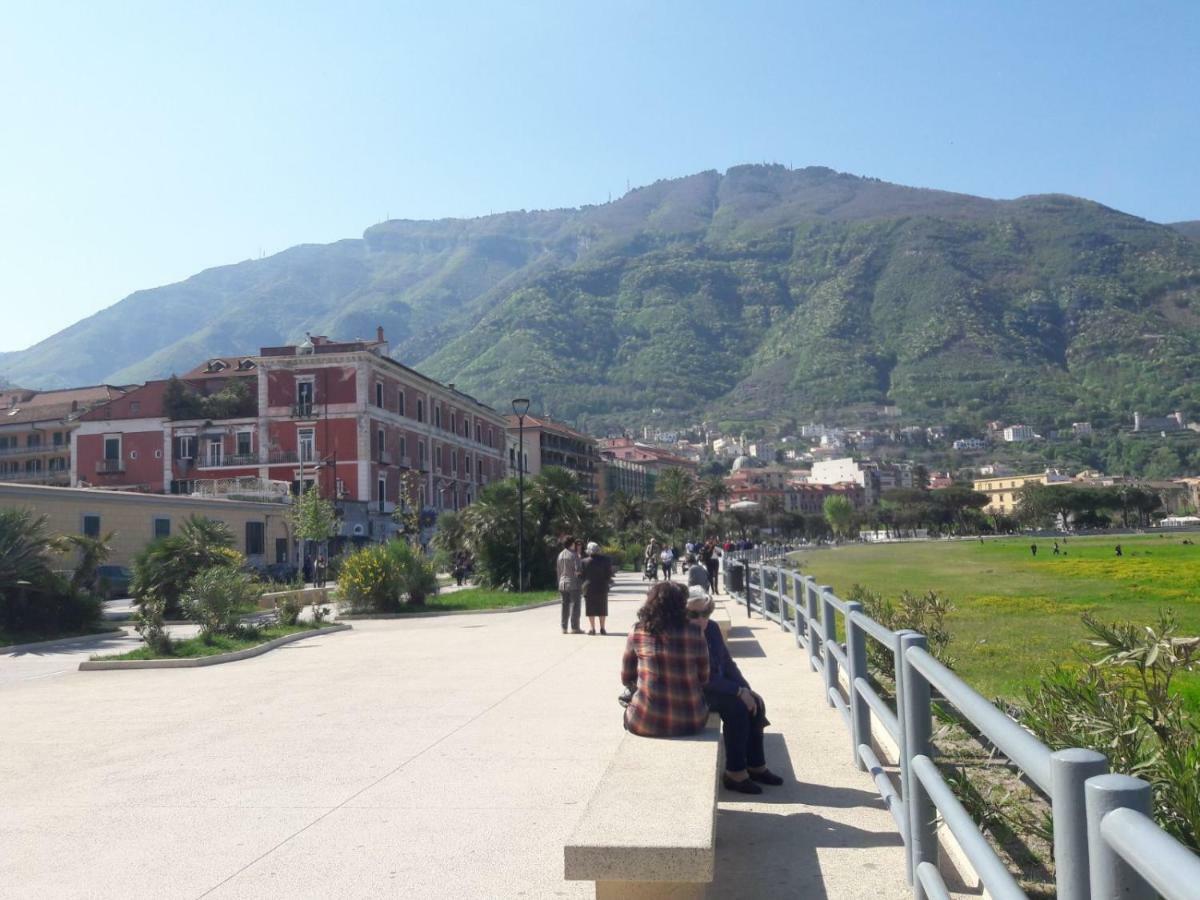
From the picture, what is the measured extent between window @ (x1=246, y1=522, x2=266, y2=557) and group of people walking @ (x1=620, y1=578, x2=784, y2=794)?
39370mm

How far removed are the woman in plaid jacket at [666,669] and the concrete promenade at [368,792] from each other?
617 mm

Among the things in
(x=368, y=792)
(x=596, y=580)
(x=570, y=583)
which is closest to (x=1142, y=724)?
(x=368, y=792)

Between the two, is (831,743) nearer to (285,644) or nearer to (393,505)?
(285,644)

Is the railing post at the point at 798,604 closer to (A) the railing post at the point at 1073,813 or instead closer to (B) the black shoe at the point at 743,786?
(B) the black shoe at the point at 743,786

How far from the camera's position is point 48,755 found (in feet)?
27.1

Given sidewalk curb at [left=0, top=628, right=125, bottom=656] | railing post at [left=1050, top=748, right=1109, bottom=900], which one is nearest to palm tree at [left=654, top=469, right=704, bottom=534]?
sidewalk curb at [left=0, top=628, right=125, bottom=656]

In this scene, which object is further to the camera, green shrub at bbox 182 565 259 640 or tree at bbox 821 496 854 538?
tree at bbox 821 496 854 538

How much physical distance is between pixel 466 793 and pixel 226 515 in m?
37.1

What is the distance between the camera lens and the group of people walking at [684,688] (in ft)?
18.8

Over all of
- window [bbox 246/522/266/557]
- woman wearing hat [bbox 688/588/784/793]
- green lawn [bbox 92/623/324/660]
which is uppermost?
window [bbox 246/522/266/557]

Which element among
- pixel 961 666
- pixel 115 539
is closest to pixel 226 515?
pixel 115 539

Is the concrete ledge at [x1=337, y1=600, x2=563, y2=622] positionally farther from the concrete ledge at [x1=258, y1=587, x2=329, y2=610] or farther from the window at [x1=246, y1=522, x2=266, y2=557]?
the window at [x1=246, y1=522, x2=266, y2=557]

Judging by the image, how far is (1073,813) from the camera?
1.96m

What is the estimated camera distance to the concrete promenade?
493 centimetres
